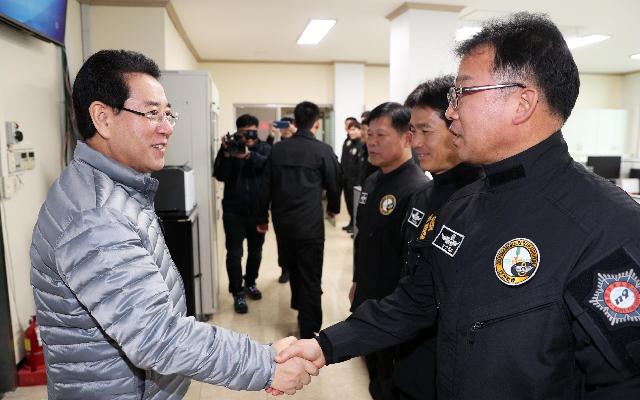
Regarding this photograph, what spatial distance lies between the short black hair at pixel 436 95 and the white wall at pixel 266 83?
691 centimetres

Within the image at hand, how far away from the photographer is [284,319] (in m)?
3.52

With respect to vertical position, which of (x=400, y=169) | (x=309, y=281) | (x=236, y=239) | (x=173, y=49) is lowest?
(x=309, y=281)

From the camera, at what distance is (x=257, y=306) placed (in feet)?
12.4

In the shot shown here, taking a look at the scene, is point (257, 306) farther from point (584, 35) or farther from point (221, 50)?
point (584, 35)

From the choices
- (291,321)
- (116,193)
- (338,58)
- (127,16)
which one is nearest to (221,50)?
(338,58)

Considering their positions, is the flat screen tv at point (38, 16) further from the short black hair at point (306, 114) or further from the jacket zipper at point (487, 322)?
the jacket zipper at point (487, 322)

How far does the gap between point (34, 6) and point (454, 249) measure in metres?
2.85

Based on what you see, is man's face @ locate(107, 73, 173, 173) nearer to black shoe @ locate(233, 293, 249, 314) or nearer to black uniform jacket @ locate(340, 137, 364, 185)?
black shoe @ locate(233, 293, 249, 314)

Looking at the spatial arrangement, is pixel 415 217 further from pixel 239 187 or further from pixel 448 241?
pixel 239 187

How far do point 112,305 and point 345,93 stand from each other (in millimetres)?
7913

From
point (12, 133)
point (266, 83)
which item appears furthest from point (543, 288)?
point (266, 83)

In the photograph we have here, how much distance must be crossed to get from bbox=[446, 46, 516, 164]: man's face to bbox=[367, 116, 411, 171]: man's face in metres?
1.05

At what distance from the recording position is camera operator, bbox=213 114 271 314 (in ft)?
11.6

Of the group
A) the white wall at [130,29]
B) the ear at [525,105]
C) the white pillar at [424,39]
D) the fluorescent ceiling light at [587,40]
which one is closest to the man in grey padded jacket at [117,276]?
the ear at [525,105]
